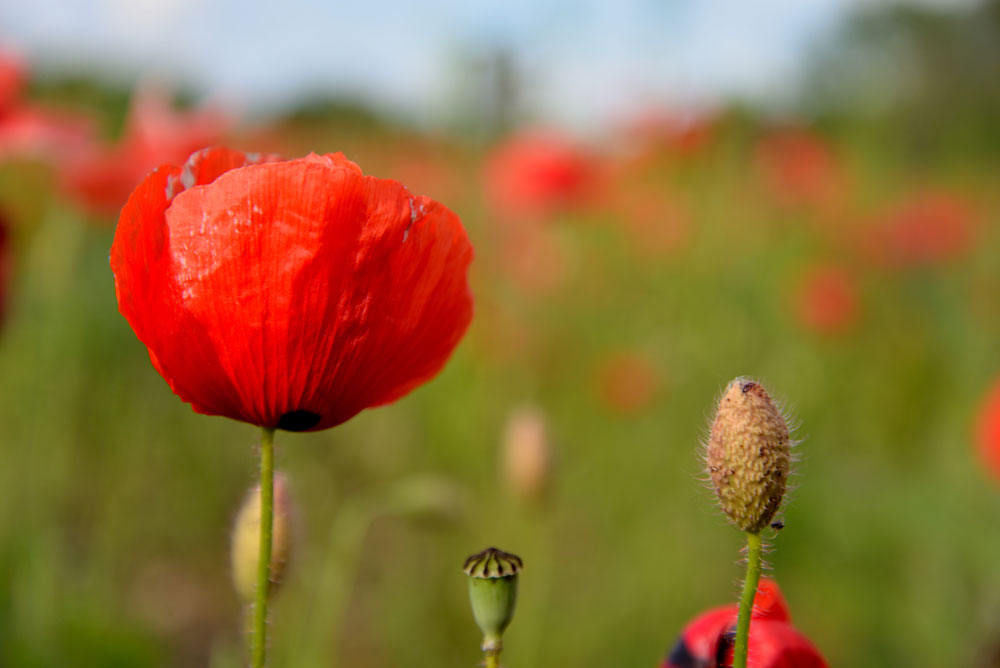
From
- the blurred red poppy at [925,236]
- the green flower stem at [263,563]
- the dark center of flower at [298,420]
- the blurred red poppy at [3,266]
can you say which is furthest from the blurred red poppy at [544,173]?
the green flower stem at [263,563]

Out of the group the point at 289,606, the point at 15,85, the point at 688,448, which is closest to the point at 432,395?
the point at 688,448

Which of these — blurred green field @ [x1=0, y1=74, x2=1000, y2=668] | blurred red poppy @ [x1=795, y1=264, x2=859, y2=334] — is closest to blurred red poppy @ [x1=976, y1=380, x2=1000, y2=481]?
blurred green field @ [x1=0, y1=74, x2=1000, y2=668]

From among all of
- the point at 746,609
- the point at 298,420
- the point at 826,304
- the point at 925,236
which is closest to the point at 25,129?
the point at 298,420

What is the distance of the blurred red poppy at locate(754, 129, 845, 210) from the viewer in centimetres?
442

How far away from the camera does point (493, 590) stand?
2.02 feet

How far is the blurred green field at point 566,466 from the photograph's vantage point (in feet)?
7.16

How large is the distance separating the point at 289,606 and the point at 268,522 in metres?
2.09

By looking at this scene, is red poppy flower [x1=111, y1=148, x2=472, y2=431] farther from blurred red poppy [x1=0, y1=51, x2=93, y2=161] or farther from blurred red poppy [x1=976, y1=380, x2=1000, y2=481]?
blurred red poppy [x1=976, y1=380, x2=1000, y2=481]

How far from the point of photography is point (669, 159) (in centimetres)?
396

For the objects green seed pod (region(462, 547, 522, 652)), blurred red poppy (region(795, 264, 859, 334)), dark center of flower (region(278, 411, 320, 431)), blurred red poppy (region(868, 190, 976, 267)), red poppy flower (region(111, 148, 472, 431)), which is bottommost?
green seed pod (region(462, 547, 522, 652))

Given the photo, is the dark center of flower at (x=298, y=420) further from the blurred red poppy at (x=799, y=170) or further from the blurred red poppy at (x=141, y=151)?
the blurred red poppy at (x=799, y=170)

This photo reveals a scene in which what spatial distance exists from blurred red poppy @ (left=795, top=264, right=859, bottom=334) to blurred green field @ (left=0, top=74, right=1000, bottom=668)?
62 millimetres

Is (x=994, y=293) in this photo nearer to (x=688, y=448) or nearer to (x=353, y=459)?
(x=688, y=448)

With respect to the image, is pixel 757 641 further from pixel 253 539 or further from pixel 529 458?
pixel 529 458
